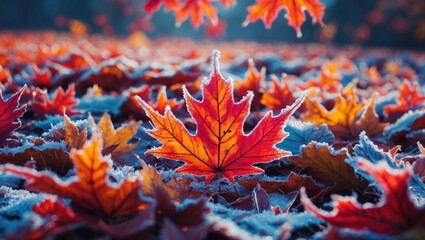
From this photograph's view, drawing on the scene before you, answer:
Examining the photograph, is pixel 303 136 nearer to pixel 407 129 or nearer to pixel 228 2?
pixel 407 129

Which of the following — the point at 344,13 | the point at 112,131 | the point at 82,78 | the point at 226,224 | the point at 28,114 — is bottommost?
the point at 226,224

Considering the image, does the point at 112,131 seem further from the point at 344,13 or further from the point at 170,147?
the point at 344,13

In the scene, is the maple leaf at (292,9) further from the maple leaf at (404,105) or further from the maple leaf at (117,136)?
the maple leaf at (117,136)

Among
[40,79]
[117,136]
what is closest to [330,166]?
[117,136]

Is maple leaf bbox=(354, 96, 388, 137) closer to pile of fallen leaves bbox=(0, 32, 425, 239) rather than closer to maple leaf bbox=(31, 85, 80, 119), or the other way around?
pile of fallen leaves bbox=(0, 32, 425, 239)

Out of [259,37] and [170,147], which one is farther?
[259,37]

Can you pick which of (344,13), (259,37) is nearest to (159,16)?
(259,37)

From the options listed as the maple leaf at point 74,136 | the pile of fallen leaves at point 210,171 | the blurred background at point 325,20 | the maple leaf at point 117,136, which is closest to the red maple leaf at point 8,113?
the pile of fallen leaves at point 210,171
